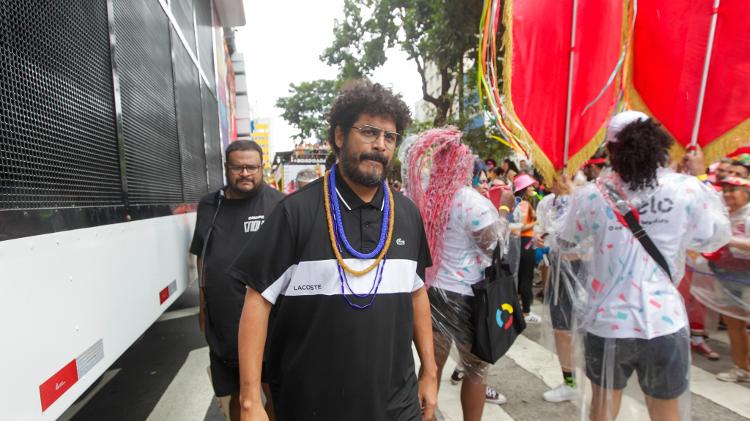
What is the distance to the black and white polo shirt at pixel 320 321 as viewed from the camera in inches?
62.9

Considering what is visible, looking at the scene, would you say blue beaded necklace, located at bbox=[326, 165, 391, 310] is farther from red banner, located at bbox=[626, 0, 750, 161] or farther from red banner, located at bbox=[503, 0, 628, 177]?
red banner, located at bbox=[626, 0, 750, 161]

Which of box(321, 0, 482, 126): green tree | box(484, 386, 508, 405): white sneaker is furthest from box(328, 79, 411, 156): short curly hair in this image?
box(321, 0, 482, 126): green tree

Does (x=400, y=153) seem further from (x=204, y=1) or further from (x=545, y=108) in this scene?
(x=204, y=1)

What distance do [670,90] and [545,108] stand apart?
3.08 ft

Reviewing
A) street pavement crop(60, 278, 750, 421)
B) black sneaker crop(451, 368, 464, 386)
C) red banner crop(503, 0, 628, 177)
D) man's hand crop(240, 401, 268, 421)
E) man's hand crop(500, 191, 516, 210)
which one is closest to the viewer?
man's hand crop(240, 401, 268, 421)

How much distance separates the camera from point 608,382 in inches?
90.7

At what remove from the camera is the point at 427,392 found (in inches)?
76.7

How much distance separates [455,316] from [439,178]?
915mm

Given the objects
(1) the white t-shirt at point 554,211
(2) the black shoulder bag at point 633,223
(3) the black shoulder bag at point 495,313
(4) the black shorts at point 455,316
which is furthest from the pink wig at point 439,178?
(2) the black shoulder bag at point 633,223

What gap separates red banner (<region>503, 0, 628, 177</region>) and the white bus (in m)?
2.53

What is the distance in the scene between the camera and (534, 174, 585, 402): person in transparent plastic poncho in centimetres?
283

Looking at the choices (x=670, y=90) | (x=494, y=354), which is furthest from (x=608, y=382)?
(x=670, y=90)

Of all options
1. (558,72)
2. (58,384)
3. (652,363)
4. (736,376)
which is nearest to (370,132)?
(58,384)

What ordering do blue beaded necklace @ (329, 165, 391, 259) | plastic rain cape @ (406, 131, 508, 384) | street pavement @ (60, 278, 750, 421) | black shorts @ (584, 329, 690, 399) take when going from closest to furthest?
1. blue beaded necklace @ (329, 165, 391, 259)
2. black shorts @ (584, 329, 690, 399)
3. plastic rain cape @ (406, 131, 508, 384)
4. street pavement @ (60, 278, 750, 421)
